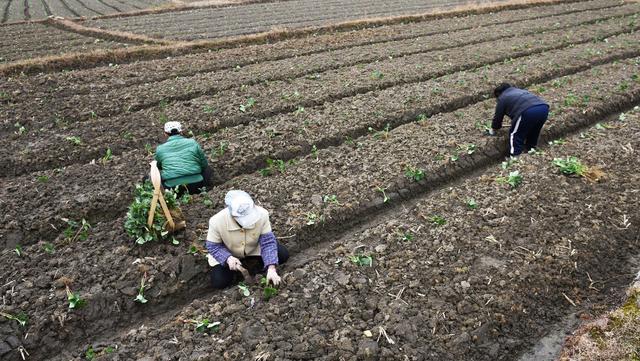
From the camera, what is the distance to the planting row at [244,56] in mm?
13188

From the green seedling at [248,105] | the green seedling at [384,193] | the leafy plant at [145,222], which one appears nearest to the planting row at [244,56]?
the green seedling at [248,105]

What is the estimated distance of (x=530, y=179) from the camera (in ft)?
26.2

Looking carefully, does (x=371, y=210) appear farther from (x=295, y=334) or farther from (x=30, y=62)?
(x=30, y=62)

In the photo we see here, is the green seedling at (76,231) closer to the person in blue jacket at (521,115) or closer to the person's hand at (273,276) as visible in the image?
the person's hand at (273,276)

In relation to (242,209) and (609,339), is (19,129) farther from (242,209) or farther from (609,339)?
(609,339)

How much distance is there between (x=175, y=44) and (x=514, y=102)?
48.1 feet

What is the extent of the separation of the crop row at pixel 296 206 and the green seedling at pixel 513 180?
3.61 feet

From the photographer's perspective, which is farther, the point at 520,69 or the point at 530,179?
the point at 520,69

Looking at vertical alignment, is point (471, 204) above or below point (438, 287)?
above

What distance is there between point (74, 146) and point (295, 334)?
23.7 ft

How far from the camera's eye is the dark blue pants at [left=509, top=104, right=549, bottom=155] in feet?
29.0

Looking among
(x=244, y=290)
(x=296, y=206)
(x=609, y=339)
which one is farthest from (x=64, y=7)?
(x=609, y=339)

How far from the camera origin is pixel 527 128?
903cm

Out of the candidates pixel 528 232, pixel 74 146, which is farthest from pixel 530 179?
pixel 74 146
